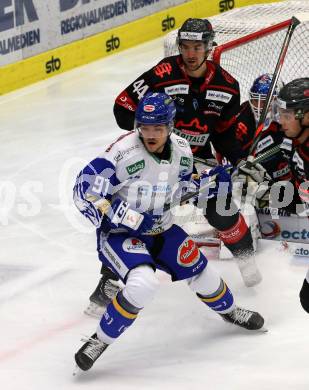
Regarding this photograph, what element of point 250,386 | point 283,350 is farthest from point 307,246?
point 250,386

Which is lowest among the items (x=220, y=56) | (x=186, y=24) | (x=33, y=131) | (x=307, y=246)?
(x=33, y=131)

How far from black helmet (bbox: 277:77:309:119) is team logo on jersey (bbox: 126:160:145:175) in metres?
0.64

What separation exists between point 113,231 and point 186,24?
4.83 ft

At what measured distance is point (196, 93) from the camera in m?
5.64

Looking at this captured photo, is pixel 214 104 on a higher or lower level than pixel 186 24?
lower

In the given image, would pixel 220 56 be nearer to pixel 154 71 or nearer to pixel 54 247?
pixel 154 71

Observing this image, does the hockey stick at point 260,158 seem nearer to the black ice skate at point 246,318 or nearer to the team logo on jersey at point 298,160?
the black ice skate at point 246,318

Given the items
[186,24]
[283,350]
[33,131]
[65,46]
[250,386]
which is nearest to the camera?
[250,386]

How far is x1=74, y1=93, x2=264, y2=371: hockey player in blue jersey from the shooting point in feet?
14.5

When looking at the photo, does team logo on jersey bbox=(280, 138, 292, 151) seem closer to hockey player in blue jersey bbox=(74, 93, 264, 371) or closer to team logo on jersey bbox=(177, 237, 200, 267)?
hockey player in blue jersey bbox=(74, 93, 264, 371)

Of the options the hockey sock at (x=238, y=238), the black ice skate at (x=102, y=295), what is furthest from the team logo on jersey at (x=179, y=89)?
the black ice skate at (x=102, y=295)

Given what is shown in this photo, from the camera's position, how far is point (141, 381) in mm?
4430

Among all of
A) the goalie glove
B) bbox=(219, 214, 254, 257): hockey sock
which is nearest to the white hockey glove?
bbox=(219, 214, 254, 257): hockey sock

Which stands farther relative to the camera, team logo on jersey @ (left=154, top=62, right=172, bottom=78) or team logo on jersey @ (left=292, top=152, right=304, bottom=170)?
team logo on jersey @ (left=154, top=62, right=172, bottom=78)
